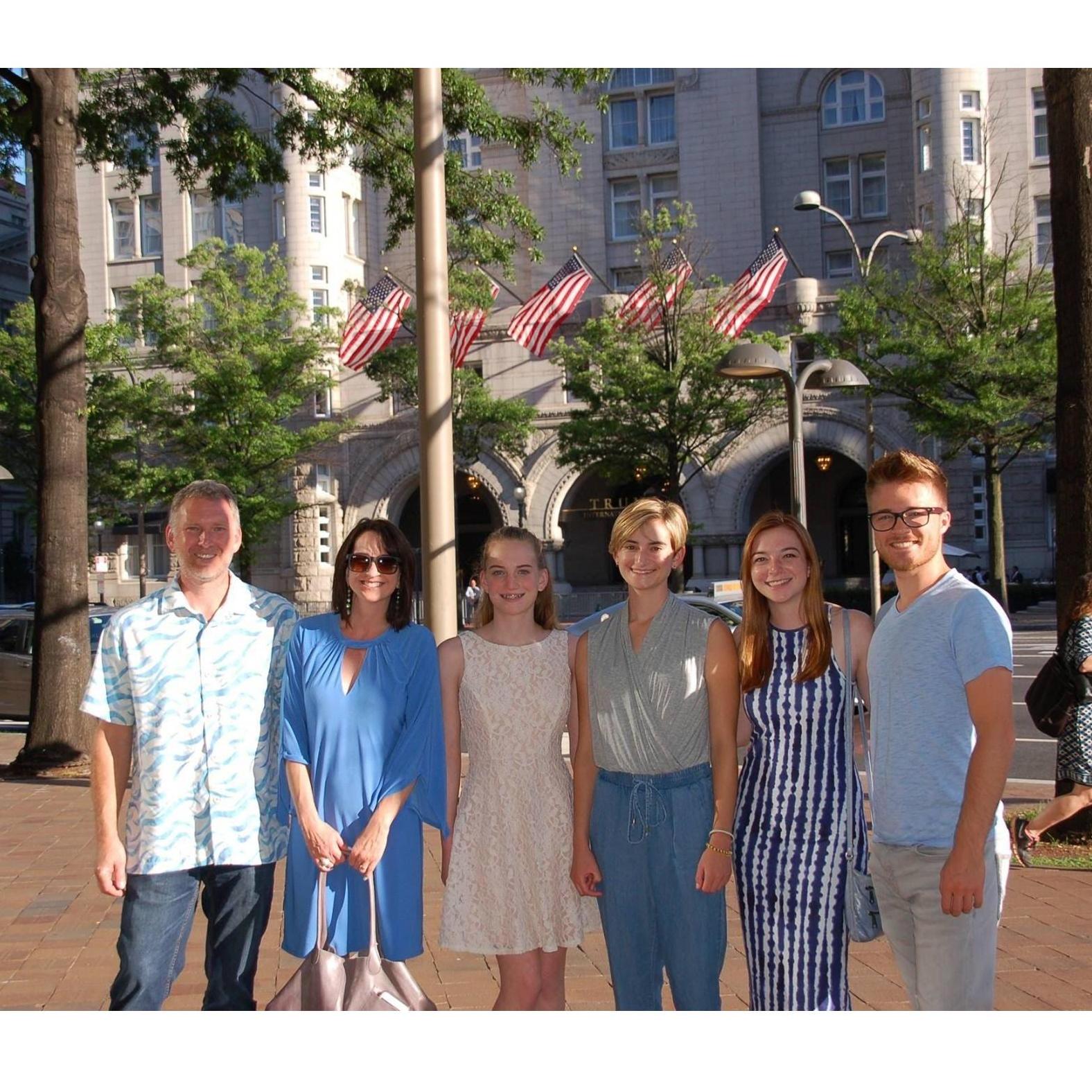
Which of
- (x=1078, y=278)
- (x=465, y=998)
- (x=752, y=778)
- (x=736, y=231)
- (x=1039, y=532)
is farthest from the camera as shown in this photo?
(x=736, y=231)

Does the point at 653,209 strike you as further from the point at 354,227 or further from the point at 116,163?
the point at 116,163

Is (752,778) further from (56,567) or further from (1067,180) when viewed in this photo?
(56,567)

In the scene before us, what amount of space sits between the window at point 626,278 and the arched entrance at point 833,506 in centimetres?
784

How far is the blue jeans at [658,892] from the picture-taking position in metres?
3.79

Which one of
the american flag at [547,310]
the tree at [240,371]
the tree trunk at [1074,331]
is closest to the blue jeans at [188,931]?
the tree trunk at [1074,331]

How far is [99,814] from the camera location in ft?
12.3

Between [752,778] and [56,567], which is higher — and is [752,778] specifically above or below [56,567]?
below

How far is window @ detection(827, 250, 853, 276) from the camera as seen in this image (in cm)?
4200

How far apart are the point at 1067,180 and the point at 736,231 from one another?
111ft

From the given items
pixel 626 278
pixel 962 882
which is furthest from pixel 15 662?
pixel 626 278

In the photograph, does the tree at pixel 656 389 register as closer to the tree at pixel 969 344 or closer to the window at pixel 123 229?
the tree at pixel 969 344

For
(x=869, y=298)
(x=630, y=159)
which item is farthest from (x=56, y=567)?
(x=630, y=159)

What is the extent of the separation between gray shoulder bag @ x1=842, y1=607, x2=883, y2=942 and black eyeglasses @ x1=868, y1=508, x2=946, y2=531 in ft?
1.31

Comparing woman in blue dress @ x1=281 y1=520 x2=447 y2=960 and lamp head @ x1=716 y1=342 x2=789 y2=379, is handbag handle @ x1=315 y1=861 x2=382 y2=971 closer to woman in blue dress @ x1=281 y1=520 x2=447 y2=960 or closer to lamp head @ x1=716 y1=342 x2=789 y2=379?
woman in blue dress @ x1=281 y1=520 x2=447 y2=960
